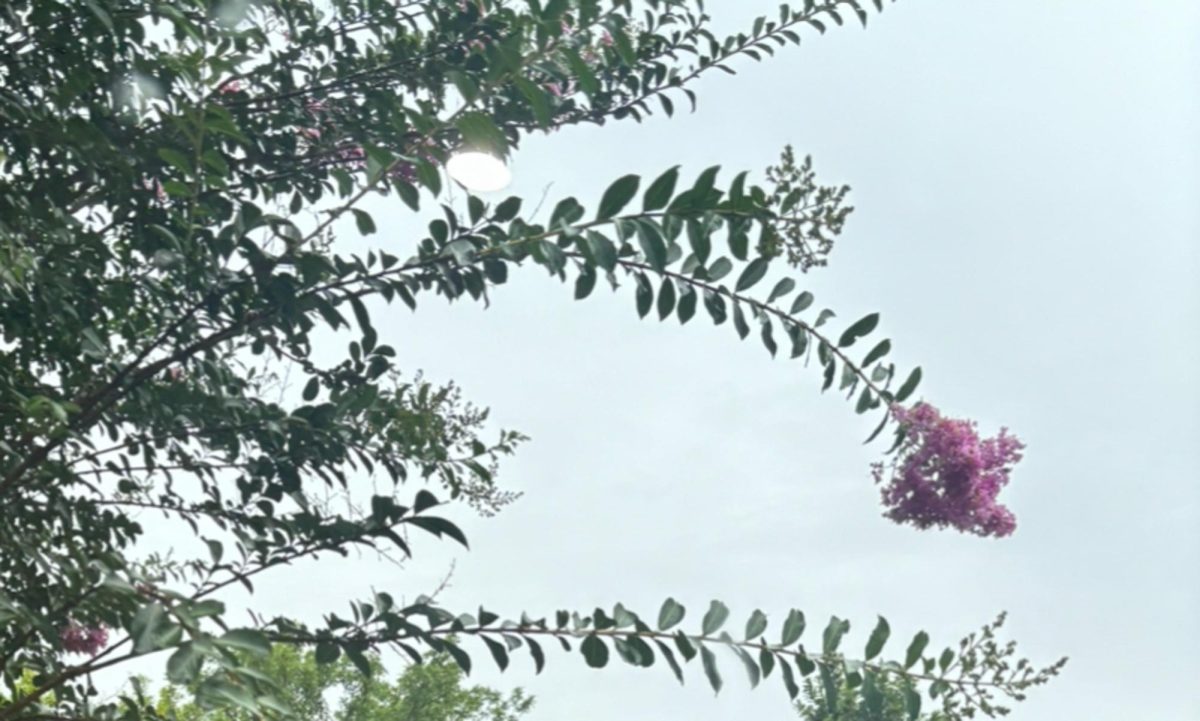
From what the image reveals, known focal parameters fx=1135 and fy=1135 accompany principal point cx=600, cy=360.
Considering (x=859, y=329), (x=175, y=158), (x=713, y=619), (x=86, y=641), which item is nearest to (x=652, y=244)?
(x=859, y=329)

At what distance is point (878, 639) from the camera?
7.77 ft

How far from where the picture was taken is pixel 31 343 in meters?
3.39

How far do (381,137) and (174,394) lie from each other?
1.21 metres

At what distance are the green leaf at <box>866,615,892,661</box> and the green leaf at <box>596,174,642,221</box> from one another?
0.99 m

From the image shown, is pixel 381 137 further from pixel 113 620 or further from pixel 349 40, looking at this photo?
pixel 113 620

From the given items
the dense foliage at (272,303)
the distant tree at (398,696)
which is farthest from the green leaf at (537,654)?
the distant tree at (398,696)

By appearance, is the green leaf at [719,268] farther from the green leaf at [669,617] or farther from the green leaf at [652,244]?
the green leaf at [669,617]

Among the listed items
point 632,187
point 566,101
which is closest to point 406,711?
point 566,101

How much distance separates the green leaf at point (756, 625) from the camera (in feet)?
7.72

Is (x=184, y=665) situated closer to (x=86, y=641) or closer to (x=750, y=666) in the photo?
(x=750, y=666)

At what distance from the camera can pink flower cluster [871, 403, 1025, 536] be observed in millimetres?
2951

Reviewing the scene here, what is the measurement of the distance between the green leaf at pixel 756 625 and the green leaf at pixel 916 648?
0.31m

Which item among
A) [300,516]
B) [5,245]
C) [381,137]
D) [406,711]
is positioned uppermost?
[406,711]

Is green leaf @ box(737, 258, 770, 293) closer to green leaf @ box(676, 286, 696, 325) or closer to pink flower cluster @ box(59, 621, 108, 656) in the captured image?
green leaf @ box(676, 286, 696, 325)
